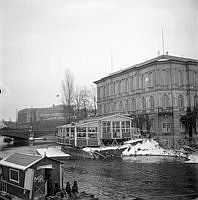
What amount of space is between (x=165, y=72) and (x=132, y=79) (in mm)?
4198

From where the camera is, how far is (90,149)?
19578 mm

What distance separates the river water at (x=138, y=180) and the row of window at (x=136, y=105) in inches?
466

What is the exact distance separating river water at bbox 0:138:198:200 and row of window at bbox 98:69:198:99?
12.5 metres

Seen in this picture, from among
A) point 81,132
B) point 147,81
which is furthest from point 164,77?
point 81,132

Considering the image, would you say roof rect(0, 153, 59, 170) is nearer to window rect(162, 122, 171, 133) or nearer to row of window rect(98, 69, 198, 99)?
window rect(162, 122, 171, 133)

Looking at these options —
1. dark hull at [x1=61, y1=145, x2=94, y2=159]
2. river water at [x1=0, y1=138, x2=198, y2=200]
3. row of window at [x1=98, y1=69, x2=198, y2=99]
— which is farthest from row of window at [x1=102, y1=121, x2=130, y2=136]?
row of window at [x1=98, y1=69, x2=198, y2=99]

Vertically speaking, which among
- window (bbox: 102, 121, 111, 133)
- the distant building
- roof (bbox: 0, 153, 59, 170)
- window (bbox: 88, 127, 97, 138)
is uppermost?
the distant building

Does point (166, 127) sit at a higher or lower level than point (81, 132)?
higher

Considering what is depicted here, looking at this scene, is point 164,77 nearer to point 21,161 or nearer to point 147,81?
point 147,81

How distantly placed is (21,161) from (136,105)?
72.6ft

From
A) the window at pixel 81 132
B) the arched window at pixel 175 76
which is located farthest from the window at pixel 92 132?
the arched window at pixel 175 76

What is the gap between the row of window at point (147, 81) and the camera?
26.6 m

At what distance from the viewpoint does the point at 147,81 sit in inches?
1104

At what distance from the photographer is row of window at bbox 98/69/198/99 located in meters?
26.6
